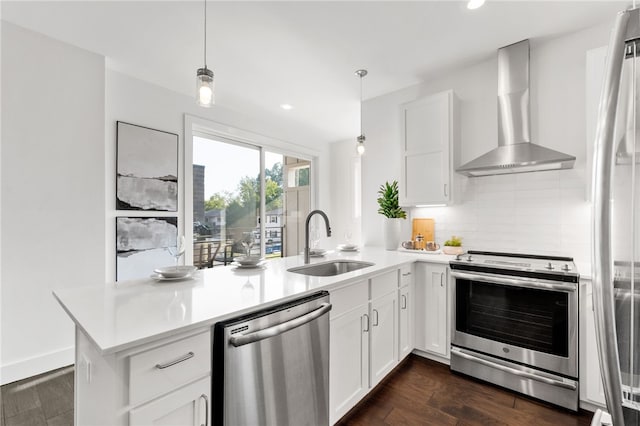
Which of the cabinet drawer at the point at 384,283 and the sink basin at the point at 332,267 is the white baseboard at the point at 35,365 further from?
the cabinet drawer at the point at 384,283

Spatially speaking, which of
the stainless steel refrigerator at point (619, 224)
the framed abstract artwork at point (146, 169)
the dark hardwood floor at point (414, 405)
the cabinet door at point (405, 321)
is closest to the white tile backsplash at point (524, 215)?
the cabinet door at point (405, 321)

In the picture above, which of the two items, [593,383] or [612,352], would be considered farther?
[593,383]

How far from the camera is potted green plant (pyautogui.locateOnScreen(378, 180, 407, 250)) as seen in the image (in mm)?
3268

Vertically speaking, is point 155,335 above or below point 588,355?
above

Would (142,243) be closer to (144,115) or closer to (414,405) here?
(144,115)

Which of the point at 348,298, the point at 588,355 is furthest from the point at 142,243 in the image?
the point at 588,355

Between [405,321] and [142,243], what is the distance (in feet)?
9.36

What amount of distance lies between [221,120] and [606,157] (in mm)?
4053

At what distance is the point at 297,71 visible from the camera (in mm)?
3102

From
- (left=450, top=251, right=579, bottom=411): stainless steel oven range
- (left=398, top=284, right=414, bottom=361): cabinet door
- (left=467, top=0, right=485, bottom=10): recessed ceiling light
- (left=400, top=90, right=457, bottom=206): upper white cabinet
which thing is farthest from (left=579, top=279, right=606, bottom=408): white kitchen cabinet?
(left=467, top=0, right=485, bottom=10): recessed ceiling light

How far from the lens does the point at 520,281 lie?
212cm

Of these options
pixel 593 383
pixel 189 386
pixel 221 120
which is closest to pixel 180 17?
pixel 221 120

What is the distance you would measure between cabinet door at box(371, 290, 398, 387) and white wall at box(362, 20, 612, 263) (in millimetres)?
1263

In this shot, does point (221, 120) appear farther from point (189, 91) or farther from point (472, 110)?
point (472, 110)
